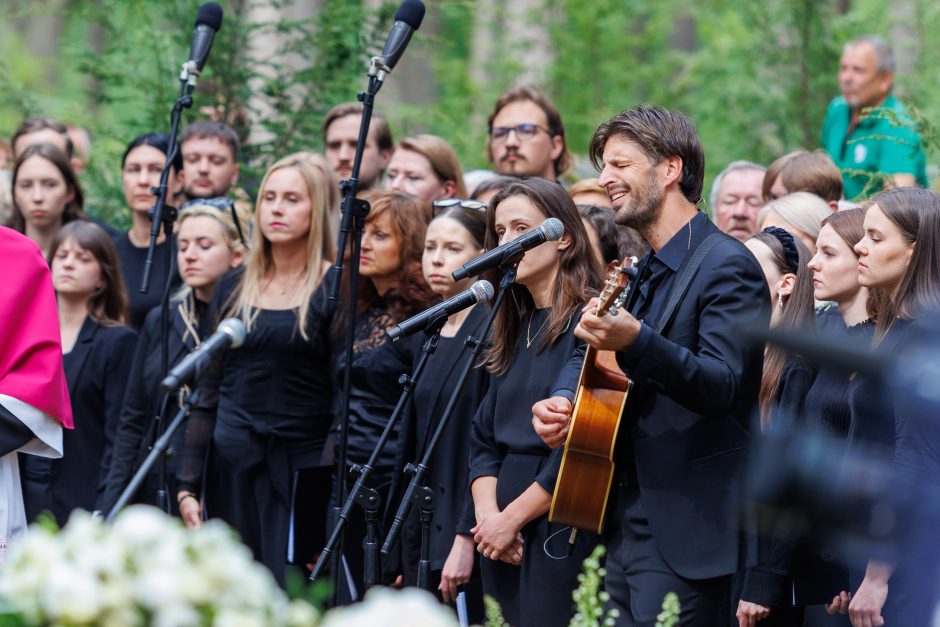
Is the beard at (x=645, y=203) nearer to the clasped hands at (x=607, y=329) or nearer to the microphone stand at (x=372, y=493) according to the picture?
the clasped hands at (x=607, y=329)

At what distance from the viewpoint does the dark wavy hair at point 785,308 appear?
5156mm

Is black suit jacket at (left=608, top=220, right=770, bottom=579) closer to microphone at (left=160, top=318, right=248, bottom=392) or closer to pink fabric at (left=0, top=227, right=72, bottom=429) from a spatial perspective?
microphone at (left=160, top=318, right=248, bottom=392)

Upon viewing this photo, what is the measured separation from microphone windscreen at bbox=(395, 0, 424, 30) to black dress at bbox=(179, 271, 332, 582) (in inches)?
57.9

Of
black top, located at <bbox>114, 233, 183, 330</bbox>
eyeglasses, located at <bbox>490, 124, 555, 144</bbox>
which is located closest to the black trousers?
eyeglasses, located at <bbox>490, 124, 555, 144</bbox>

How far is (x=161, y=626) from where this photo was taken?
205cm

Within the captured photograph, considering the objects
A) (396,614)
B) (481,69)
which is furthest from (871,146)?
(481,69)

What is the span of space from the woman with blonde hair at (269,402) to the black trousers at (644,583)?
7.58 ft

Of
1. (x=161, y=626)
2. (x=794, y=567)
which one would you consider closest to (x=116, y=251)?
→ (x=794, y=567)

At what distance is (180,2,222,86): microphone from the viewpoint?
6285 mm

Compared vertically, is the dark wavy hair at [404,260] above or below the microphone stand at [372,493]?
above

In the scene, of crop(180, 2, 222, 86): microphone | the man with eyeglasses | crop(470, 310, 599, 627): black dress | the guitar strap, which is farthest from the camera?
the man with eyeglasses

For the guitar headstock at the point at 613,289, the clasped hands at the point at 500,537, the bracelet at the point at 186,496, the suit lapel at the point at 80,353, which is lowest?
the bracelet at the point at 186,496

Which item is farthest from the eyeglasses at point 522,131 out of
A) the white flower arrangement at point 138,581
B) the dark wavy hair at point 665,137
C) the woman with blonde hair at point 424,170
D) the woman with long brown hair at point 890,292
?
the white flower arrangement at point 138,581

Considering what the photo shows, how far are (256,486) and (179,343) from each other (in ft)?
3.18
